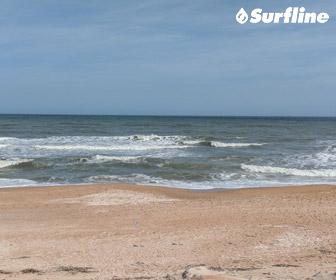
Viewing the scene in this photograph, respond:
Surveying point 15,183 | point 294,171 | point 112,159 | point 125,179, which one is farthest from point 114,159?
point 294,171

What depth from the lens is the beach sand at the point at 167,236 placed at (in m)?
5.63

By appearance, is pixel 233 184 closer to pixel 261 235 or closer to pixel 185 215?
pixel 185 215

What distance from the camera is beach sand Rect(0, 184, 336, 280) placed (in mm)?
5633

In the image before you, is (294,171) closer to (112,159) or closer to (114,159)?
(114,159)

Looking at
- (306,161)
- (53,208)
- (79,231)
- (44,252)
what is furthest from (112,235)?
(306,161)

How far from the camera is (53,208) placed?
10797mm

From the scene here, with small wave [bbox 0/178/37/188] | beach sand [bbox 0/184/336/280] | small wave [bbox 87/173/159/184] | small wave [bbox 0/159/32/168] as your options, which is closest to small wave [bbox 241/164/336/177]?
small wave [bbox 87/173/159/184]

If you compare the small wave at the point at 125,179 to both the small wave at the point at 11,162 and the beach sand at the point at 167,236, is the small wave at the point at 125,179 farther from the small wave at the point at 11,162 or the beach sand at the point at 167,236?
the small wave at the point at 11,162

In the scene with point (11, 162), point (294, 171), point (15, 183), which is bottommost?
point (15, 183)

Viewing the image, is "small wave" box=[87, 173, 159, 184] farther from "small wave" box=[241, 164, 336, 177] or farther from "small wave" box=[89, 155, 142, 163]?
"small wave" box=[241, 164, 336, 177]

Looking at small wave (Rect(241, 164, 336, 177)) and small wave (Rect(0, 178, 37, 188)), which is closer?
small wave (Rect(0, 178, 37, 188))

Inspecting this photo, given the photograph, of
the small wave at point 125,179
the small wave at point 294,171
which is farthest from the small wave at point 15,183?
the small wave at point 294,171

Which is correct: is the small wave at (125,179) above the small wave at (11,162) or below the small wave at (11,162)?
above

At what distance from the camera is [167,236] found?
7500 mm
